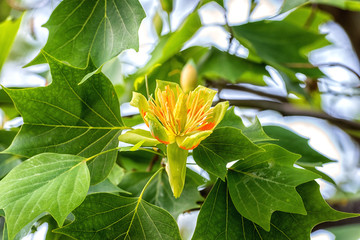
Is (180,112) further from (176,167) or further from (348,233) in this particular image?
(348,233)

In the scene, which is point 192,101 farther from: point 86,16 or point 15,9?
point 15,9

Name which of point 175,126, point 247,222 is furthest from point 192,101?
point 247,222

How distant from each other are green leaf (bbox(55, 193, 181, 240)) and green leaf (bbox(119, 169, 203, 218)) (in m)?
0.08

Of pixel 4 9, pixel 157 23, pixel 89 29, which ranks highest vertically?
pixel 89 29

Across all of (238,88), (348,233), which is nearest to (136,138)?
(348,233)

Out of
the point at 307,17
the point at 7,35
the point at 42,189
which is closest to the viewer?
the point at 42,189

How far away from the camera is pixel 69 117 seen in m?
0.48

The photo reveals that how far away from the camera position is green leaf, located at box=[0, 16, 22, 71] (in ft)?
2.42

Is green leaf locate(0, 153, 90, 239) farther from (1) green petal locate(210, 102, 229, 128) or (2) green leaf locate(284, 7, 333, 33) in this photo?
(2) green leaf locate(284, 7, 333, 33)

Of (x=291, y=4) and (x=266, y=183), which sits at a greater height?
(x=291, y=4)

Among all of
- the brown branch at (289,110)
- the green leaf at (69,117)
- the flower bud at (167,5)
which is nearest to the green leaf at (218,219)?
the green leaf at (69,117)

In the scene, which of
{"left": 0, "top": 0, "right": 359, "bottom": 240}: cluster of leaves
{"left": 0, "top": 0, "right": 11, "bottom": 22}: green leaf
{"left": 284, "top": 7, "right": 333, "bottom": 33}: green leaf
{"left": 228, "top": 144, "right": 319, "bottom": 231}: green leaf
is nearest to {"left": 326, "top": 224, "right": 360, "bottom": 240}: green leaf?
{"left": 0, "top": 0, "right": 359, "bottom": 240}: cluster of leaves

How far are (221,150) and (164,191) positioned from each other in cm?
15

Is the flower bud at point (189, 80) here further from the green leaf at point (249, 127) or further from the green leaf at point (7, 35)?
the green leaf at point (7, 35)
